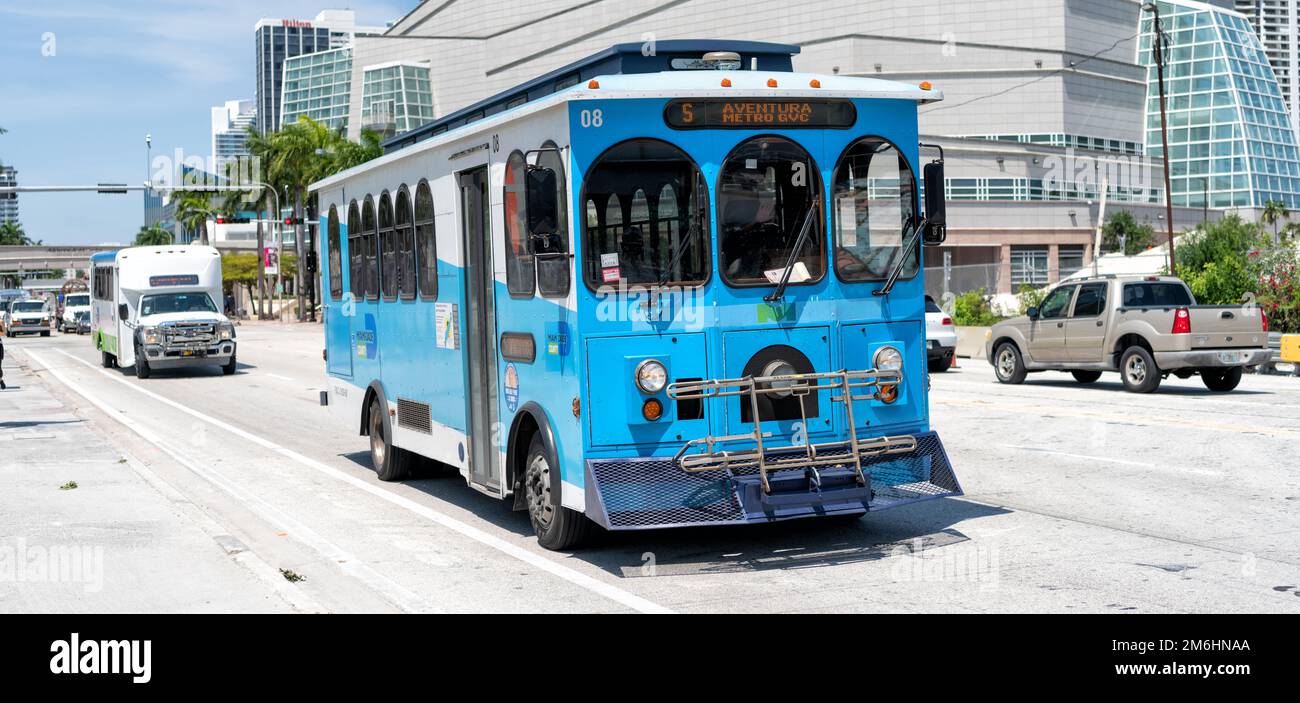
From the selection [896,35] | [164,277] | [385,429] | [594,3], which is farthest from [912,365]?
[594,3]

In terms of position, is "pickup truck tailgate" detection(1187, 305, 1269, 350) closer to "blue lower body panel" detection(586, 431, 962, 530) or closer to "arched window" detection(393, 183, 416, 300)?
"arched window" detection(393, 183, 416, 300)

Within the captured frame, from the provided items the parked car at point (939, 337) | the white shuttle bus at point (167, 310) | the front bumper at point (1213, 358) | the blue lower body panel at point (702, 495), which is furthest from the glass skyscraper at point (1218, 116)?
the blue lower body panel at point (702, 495)

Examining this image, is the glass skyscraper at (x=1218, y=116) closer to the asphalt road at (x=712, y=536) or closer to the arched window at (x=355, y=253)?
the asphalt road at (x=712, y=536)

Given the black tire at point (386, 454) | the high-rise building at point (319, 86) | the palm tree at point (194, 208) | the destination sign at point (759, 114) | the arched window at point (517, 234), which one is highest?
the high-rise building at point (319, 86)

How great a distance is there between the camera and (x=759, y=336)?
8.80 m

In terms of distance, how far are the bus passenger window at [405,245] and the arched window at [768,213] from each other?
13.0 feet

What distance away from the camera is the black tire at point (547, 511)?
902 centimetres

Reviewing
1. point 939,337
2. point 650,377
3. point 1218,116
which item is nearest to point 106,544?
point 650,377

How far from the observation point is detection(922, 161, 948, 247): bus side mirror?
9.05 metres

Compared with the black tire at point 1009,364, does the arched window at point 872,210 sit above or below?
above

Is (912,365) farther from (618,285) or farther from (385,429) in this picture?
(385,429)

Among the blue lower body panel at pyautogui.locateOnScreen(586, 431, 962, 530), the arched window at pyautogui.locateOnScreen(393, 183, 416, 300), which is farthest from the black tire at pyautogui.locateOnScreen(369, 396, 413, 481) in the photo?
the blue lower body panel at pyautogui.locateOnScreen(586, 431, 962, 530)

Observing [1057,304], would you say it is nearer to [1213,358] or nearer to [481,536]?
[1213,358]

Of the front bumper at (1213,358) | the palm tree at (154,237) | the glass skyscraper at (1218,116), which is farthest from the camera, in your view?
the palm tree at (154,237)
